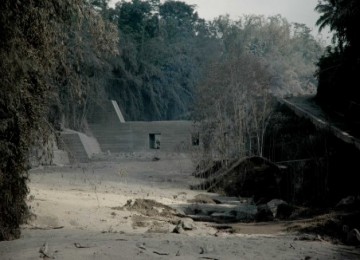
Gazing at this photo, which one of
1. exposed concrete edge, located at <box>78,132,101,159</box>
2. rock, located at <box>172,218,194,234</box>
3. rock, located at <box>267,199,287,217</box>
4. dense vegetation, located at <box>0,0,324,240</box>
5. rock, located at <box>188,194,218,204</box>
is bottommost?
rock, located at <box>188,194,218,204</box>

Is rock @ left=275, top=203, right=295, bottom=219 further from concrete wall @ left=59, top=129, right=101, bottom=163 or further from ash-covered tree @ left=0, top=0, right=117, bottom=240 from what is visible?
concrete wall @ left=59, top=129, right=101, bottom=163

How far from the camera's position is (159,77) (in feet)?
133

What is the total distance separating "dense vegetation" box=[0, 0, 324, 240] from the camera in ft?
20.8

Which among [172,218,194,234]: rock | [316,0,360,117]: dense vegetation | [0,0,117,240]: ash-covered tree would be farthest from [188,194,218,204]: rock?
[0,0,117,240]: ash-covered tree

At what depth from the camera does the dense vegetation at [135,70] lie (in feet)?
20.8

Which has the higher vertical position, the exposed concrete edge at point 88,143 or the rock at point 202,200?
the exposed concrete edge at point 88,143

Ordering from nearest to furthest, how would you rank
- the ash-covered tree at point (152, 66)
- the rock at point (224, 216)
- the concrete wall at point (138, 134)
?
the rock at point (224, 216) → the concrete wall at point (138, 134) → the ash-covered tree at point (152, 66)

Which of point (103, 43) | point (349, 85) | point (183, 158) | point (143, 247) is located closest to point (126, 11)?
point (183, 158)

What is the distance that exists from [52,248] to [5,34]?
2.57 metres

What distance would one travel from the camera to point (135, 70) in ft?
125

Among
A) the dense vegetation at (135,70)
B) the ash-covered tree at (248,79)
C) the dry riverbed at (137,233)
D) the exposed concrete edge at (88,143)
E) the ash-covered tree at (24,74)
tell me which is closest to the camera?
the dry riverbed at (137,233)

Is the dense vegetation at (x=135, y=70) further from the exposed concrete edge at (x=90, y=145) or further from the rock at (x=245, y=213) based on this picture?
the rock at (x=245, y=213)

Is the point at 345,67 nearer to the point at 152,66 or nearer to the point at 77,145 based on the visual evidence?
the point at 77,145

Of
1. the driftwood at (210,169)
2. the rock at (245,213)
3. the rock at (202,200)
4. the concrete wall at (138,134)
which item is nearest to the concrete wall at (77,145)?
the concrete wall at (138,134)
